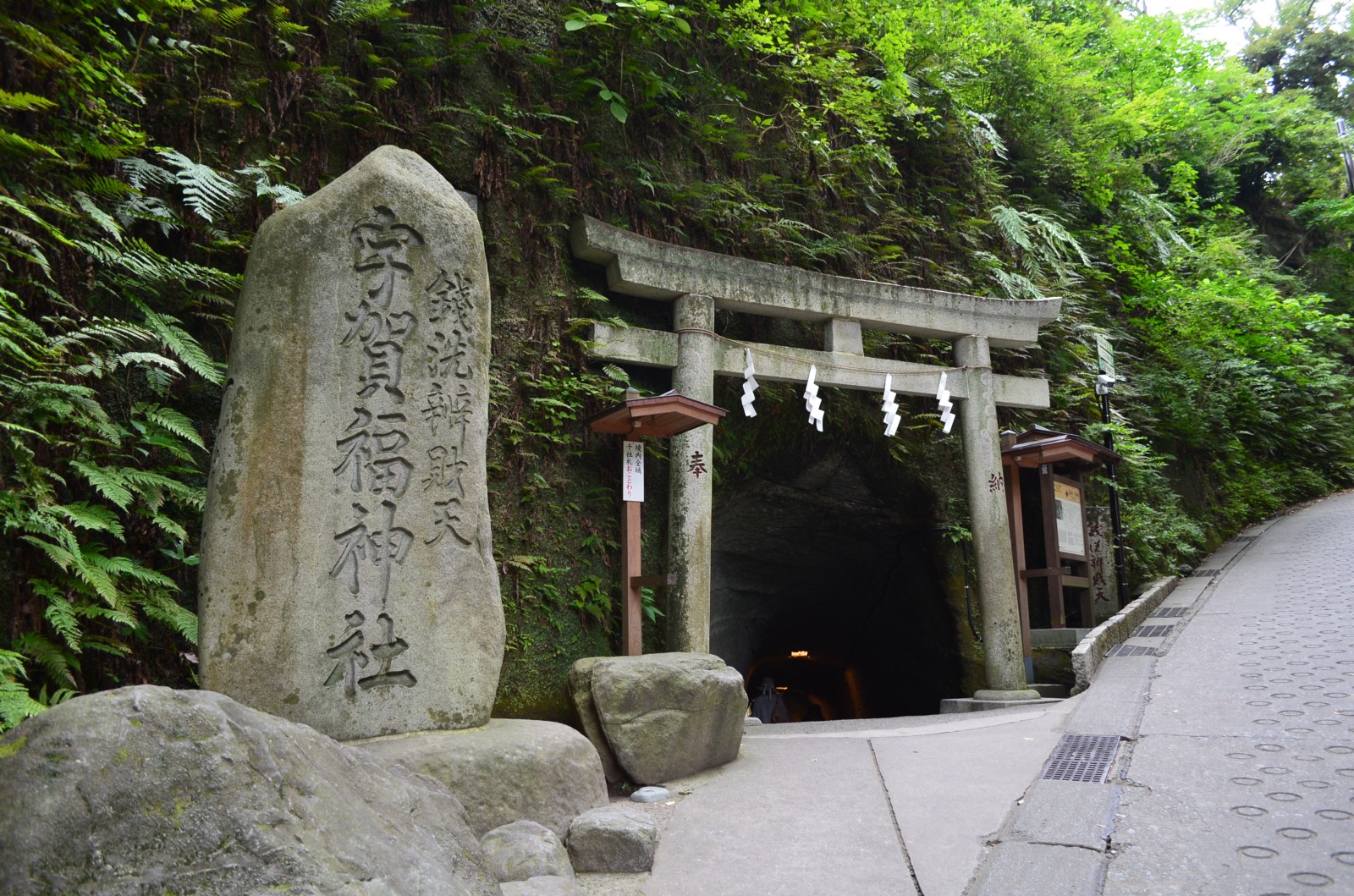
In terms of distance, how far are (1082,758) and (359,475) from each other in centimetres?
483

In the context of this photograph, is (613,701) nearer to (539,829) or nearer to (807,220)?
(539,829)

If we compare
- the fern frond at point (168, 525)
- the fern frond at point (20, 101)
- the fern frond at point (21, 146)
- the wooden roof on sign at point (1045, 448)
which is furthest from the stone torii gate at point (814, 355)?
the fern frond at point (20, 101)

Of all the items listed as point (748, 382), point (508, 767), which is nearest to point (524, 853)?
point (508, 767)

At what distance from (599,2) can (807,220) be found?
3.52 meters

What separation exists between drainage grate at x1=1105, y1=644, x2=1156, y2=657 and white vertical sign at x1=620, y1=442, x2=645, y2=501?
5.54 m

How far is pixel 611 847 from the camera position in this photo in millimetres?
4125

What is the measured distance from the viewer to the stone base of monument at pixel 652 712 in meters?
5.54

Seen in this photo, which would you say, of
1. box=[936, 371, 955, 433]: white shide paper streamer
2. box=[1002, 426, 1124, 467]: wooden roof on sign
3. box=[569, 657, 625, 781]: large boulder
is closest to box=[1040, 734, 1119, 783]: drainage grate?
box=[569, 657, 625, 781]: large boulder

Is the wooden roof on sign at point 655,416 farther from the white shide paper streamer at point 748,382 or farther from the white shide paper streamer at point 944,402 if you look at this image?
the white shide paper streamer at point 944,402

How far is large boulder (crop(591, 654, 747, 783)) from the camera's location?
5.54 meters

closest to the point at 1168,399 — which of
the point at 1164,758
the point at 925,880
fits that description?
the point at 1164,758

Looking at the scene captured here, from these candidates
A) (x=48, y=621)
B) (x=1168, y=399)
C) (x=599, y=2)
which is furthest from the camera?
(x=1168, y=399)

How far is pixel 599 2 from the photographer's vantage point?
8.70m

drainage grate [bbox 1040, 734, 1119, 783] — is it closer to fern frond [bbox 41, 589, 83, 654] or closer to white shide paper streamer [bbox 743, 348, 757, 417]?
white shide paper streamer [bbox 743, 348, 757, 417]
